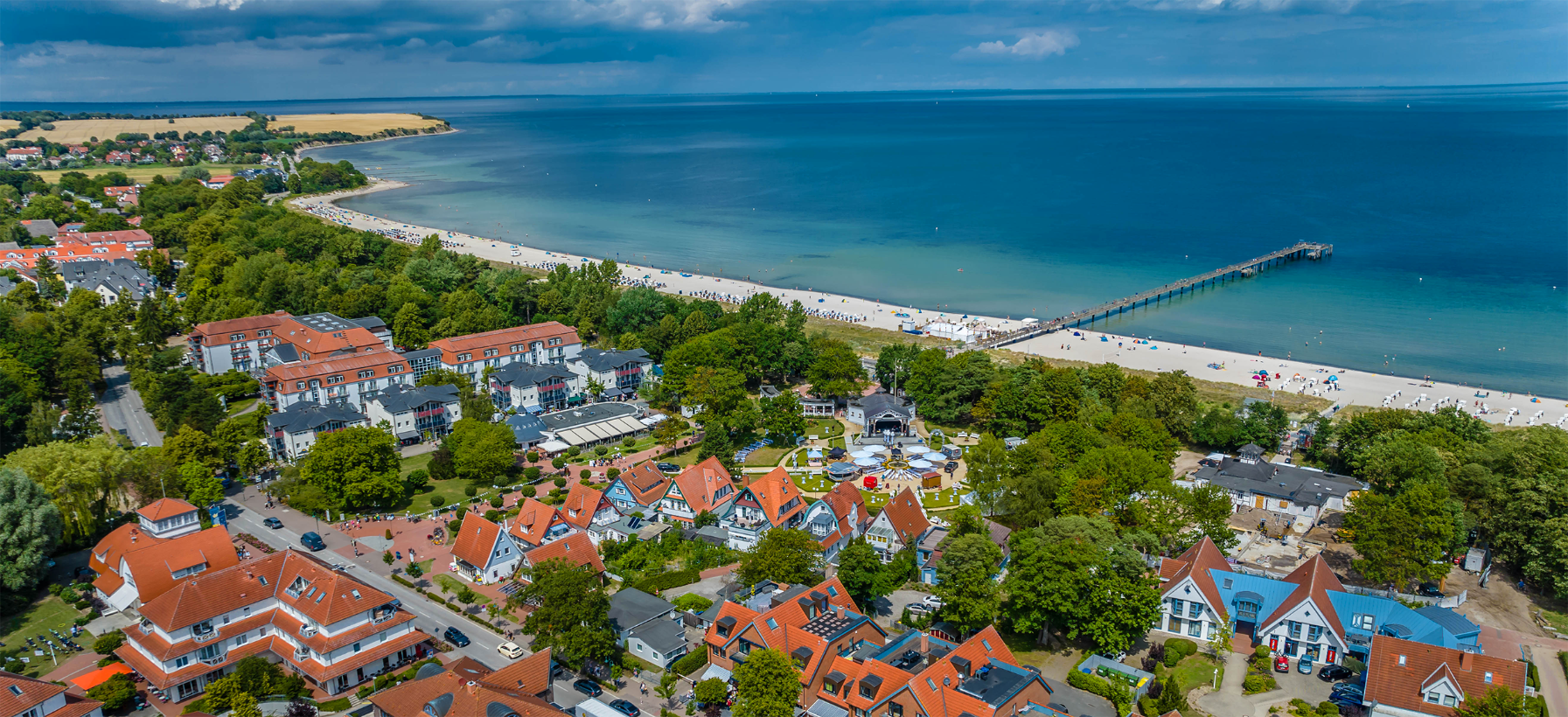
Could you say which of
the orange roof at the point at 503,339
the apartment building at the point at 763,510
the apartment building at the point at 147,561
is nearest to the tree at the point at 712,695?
the apartment building at the point at 763,510

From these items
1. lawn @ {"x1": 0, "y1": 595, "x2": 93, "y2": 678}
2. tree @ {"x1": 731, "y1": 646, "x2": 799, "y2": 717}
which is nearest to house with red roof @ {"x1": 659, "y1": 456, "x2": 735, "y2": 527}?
tree @ {"x1": 731, "y1": 646, "x2": 799, "y2": 717}

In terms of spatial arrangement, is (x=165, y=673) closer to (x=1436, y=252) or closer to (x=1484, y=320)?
(x=1484, y=320)

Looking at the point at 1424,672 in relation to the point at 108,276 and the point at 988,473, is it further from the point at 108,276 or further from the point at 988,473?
the point at 108,276

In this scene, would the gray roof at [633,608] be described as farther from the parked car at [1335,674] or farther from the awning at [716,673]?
the parked car at [1335,674]

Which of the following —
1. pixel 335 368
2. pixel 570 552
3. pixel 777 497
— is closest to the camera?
pixel 570 552

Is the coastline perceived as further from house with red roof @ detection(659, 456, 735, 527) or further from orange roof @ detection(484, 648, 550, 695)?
orange roof @ detection(484, 648, 550, 695)

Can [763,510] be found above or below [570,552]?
above

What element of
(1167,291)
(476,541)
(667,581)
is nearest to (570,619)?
(667,581)

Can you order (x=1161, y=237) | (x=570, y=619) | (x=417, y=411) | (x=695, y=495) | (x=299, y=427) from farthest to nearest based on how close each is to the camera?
(x=1161, y=237) → (x=417, y=411) → (x=299, y=427) → (x=695, y=495) → (x=570, y=619)
